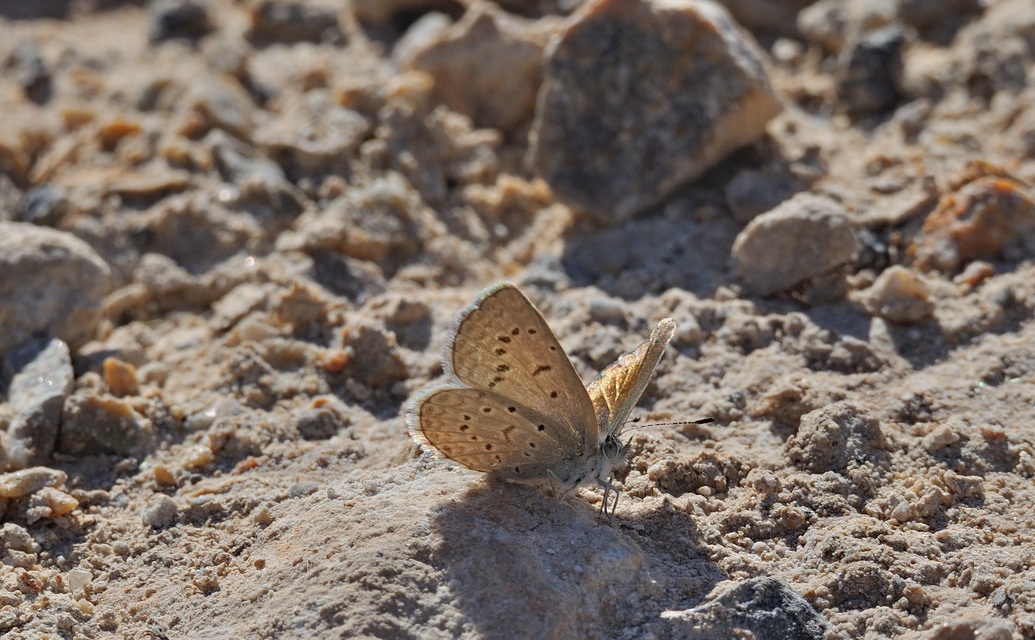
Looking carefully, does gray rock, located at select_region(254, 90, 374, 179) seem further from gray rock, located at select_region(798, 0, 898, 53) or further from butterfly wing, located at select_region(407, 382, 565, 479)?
gray rock, located at select_region(798, 0, 898, 53)

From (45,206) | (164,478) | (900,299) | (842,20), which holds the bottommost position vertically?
(164,478)

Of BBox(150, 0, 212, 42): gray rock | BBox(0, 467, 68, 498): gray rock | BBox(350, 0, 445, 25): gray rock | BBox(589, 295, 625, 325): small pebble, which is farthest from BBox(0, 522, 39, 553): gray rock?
BBox(150, 0, 212, 42): gray rock

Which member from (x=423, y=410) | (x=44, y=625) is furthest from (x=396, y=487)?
(x=44, y=625)

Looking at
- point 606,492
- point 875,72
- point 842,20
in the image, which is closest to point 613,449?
point 606,492

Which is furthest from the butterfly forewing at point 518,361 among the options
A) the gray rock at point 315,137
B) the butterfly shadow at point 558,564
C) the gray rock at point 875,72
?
the gray rock at point 875,72

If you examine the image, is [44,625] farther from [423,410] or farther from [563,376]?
[563,376]

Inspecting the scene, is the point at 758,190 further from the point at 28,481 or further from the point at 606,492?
the point at 28,481

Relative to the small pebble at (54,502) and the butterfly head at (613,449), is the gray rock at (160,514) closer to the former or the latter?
the small pebble at (54,502)
